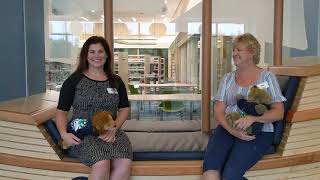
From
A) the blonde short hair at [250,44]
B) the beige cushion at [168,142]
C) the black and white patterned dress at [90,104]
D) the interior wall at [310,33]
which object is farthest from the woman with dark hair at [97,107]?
the interior wall at [310,33]

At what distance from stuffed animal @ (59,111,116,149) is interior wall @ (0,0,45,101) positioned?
10.0ft

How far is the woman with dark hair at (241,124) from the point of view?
7.76 feet

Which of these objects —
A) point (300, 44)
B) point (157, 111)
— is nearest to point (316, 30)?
point (300, 44)

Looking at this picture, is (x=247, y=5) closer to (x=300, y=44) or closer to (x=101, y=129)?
(x=300, y=44)

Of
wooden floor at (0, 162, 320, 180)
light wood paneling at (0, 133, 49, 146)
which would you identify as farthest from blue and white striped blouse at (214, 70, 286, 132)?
light wood paneling at (0, 133, 49, 146)

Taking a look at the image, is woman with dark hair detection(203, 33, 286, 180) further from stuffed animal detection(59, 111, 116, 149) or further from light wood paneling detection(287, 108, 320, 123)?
stuffed animal detection(59, 111, 116, 149)

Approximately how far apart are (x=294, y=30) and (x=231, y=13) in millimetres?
856

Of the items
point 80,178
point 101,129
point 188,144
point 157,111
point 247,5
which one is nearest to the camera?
point 101,129

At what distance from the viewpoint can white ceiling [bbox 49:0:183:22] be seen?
469 cm

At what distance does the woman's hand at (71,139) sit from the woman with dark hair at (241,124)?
858 millimetres

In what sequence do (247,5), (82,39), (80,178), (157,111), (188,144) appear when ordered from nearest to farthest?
(80,178), (188,144), (247,5), (82,39), (157,111)

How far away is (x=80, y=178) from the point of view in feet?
8.18

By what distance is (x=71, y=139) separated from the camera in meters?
2.36

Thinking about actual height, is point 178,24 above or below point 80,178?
above
